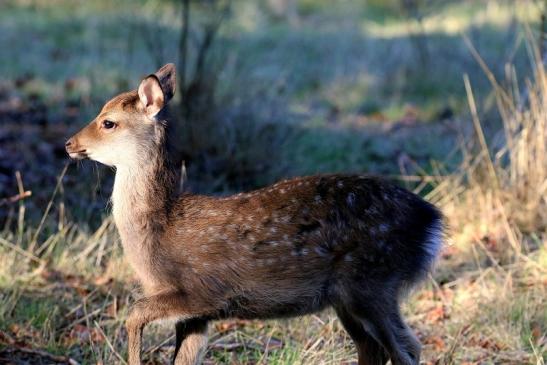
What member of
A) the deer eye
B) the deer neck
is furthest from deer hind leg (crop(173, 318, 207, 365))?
the deer eye

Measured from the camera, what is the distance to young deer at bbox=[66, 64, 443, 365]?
491 centimetres

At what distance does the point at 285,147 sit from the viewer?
9.58 meters

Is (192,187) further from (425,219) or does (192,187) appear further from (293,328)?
(425,219)

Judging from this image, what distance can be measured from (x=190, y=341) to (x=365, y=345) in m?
0.92

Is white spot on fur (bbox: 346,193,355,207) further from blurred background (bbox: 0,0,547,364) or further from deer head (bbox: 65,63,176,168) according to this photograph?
deer head (bbox: 65,63,176,168)

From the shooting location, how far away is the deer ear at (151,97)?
16.9 feet

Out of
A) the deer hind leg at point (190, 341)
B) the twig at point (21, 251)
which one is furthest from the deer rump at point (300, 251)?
the twig at point (21, 251)

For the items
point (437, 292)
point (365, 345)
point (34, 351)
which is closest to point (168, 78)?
point (34, 351)

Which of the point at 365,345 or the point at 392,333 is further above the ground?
the point at 392,333

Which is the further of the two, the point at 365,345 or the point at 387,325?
the point at 365,345

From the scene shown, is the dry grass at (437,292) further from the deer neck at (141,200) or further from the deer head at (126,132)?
the deer head at (126,132)

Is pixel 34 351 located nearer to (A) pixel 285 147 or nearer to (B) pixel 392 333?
(B) pixel 392 333

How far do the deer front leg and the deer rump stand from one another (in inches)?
1.7

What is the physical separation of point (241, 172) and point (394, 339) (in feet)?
14.5
